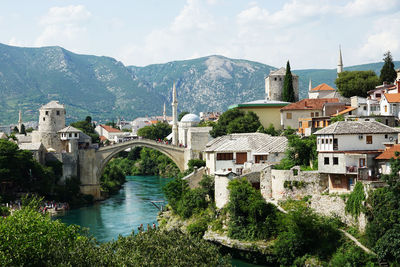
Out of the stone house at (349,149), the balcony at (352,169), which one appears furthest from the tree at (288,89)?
the balcony at (352,169)

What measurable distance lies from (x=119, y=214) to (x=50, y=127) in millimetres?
16451

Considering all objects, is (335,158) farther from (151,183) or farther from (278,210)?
(151,183)

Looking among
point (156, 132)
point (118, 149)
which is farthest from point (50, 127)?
point (156, 132)

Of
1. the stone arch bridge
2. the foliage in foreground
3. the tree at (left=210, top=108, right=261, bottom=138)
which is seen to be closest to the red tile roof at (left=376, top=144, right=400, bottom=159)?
the foliage in foreground

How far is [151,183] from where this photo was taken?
7475cm

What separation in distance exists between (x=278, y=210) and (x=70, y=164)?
32280 millimetres

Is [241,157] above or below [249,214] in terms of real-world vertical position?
above

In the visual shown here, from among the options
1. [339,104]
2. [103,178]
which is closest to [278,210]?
[339,104]

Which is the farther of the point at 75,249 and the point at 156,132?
the point at 156,132

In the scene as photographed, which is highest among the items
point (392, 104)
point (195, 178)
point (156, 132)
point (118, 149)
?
point (156, 132)

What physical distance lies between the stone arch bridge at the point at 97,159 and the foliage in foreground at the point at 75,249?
35.4 m

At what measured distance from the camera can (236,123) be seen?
174 ft

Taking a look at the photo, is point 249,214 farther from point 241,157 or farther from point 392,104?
point 392,104

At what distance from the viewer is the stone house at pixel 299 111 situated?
5059 cm
